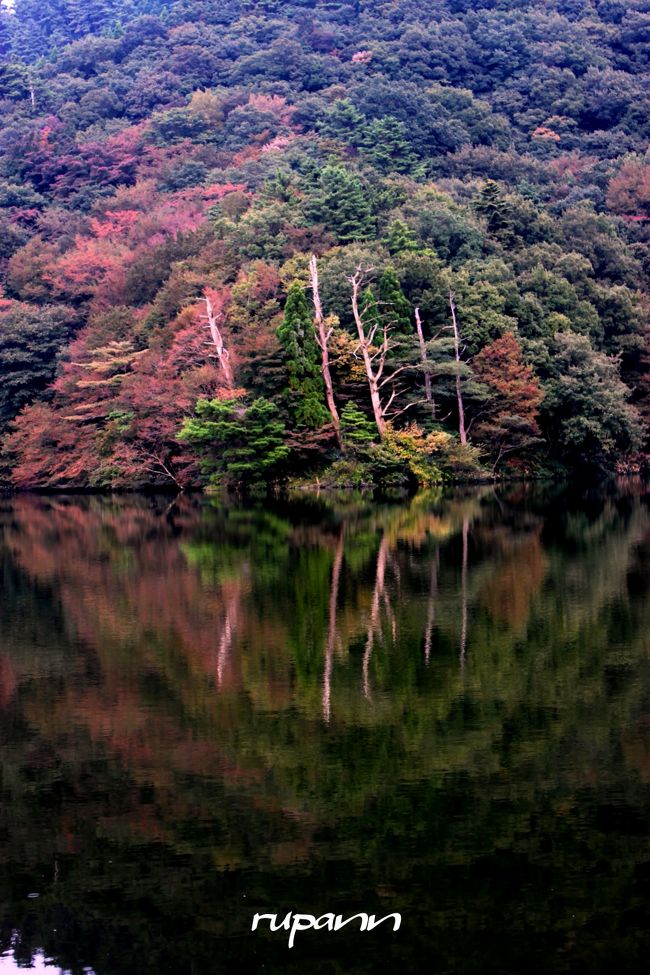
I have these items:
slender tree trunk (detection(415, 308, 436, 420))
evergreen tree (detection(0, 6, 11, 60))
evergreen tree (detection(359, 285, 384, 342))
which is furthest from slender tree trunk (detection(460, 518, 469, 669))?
evergreen tree (detection(0, 6, 11, 60))

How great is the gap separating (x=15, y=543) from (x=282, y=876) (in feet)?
61.3

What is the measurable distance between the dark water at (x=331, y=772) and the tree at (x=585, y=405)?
2554 cm

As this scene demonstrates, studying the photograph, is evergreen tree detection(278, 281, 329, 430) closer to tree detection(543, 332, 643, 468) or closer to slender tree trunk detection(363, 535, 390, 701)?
tree detection(543, 332, 643, 468)

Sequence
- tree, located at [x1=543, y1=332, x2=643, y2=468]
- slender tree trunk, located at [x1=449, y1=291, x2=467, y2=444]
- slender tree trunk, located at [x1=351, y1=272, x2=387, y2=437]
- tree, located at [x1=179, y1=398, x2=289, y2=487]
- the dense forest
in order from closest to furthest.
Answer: tree, located at [x1=179, y1=398, x2=289, y2=487], slender tree trunk, located at [x1=351, y1=272, x2=387, y2=437], the dense forest, slender tree trunk, located at [x1=449, y1=291, x2=467, y2=444], tree, located at [x1=543, y1=332, x2=643, y2=468]

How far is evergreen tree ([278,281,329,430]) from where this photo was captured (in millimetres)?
38219

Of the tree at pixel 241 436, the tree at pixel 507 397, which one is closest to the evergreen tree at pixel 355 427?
the tree at pixel 241 436

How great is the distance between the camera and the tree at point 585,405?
4097cm

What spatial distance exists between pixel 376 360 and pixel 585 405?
7.46 m

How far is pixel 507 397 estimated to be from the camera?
40688 millimetres

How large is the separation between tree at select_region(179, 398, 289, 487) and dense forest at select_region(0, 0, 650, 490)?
0.10m

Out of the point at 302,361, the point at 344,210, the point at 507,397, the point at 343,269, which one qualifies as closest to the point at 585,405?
the point at 507,397

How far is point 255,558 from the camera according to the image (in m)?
19.2

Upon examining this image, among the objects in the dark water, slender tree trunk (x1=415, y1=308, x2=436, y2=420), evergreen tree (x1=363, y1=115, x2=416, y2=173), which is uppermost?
evergreen tree (x1=363, y1=115, x2=416, y2=173)

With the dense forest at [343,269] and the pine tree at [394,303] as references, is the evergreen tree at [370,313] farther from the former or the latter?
the pine tree at [394,303]
